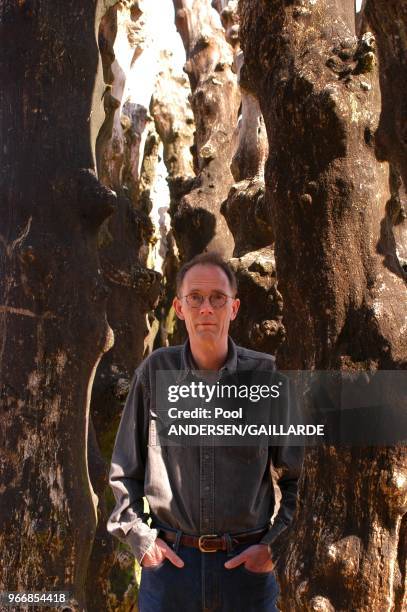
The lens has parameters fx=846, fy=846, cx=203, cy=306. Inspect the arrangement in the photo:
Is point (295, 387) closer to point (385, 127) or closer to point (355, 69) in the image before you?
point (385, 127)

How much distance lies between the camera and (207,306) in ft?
11.1

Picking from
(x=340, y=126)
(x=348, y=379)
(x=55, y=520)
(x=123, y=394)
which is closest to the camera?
(x=348, y=379)

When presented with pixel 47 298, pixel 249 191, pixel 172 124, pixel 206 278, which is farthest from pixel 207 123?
pixel 206 278

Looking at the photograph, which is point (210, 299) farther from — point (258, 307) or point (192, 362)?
point (258, 307)

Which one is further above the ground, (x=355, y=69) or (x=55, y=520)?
(x=355, y=69)

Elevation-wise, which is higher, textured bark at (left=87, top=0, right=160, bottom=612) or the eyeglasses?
textured bark at (left=87, top=0, right=160, bottom=612)

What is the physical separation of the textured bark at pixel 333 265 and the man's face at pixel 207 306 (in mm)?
598

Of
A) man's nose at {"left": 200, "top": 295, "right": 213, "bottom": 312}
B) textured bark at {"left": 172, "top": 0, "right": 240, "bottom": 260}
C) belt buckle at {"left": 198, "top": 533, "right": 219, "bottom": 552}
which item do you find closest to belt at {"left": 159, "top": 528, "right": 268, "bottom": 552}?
belt buckle at {"left": 198, "top": 533, "right": 219, "bottom": 552}

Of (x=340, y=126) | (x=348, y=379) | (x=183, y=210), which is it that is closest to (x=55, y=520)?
(x=348, y=379)

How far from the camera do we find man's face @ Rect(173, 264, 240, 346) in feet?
11.0

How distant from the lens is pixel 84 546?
473 cm

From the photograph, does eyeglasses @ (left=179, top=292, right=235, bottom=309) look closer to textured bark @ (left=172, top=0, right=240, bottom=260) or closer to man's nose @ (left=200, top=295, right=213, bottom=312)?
man's nose @ (left=200, top=295, right=213, bottom=312)

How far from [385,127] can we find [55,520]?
2720 millimetres

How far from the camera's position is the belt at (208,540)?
3.16 meters
